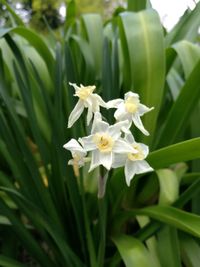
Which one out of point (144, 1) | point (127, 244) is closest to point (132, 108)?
point (127, 244)

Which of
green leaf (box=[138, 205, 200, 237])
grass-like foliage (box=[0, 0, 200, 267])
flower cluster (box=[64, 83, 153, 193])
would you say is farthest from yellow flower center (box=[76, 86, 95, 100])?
green leaf (box=[138, 205, 200, 237])

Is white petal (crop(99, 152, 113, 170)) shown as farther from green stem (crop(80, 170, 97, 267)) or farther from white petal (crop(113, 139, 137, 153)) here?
green stem (crop(80, 170, 97, 267))

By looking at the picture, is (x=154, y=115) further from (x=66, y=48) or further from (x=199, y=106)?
(x=66, y=48)

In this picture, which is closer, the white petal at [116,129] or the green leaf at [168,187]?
the white petal at [116,129]

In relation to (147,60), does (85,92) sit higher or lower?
higher

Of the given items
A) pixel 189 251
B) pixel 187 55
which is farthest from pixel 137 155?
pixel 187 55

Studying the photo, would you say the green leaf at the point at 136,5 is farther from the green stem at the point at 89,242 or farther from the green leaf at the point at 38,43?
the green stem at the point at 89,242

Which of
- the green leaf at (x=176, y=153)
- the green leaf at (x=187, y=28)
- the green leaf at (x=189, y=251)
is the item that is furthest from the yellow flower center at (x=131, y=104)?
the green leaf at (x=187, y=28)

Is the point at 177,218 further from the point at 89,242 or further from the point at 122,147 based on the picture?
the point at 122,147
